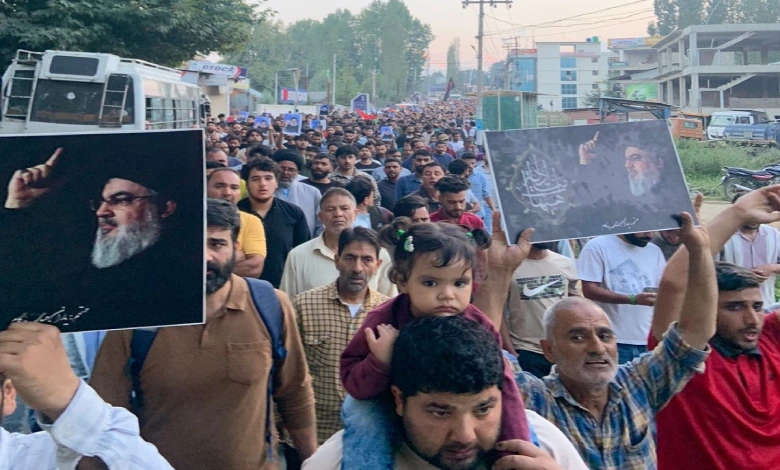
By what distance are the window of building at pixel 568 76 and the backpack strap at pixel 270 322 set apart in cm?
10056

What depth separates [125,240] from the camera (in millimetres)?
2029

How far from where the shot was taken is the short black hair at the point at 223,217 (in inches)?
119

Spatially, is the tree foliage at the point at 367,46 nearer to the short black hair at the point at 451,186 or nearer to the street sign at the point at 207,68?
the street sign at the point at 207,68

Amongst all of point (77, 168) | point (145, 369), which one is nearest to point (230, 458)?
point (145, 369)

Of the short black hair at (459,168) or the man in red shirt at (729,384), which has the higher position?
the short black hair at (459,168)

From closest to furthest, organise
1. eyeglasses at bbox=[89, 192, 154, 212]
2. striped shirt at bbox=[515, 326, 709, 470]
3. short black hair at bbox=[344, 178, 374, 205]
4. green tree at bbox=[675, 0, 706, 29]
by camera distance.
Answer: eyeglasses at bbox=[89, 192, 154, 212] < striped shirt at bbox=[515, 326, 709, 470] < short black hair at bbox=[344, 178, 374, 205] < green tree at bbox=[675, 0, 706, 29]

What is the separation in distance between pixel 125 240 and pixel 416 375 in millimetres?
786

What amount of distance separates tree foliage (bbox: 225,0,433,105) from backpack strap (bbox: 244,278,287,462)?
106372mm

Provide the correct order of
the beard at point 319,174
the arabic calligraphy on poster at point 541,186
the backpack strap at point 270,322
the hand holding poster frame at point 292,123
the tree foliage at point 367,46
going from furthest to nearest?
the tree foliage at point 367,46 < the hand holding poster frame at point 292,123 < the beard at point 319,174 < the arabic calligraphy on poster at point 541,186 < the backpack strap at point 270,322

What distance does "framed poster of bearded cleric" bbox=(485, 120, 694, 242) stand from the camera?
311 cm

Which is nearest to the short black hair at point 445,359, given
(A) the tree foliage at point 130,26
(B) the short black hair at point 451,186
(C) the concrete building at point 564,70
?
(B) the short black hair at point 451,186

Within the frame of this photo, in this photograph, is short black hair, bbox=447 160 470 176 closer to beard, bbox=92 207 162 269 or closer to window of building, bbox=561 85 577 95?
beard, bbox=92 207 162 269

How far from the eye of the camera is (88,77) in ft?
44.9

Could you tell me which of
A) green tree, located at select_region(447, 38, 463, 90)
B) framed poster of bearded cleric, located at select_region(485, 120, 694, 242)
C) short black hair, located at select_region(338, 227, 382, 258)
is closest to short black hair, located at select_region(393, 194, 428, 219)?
short black hair, located at select_region(338, 227, 382, 258)
